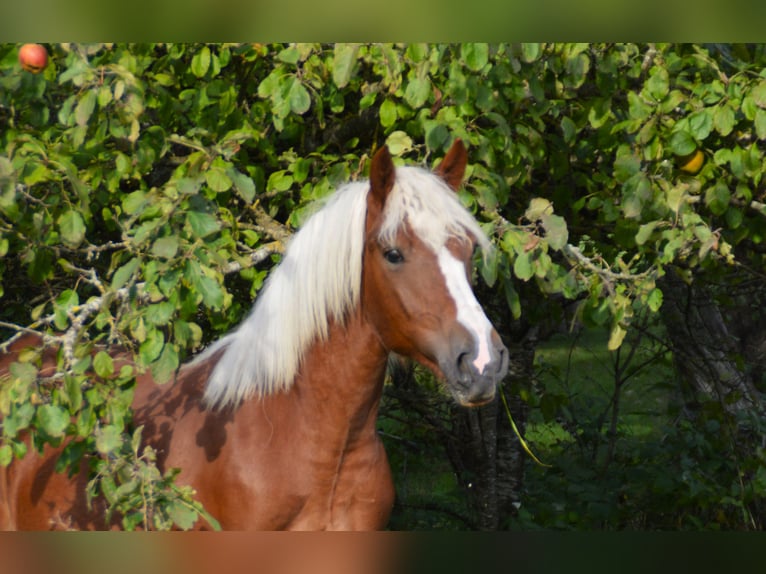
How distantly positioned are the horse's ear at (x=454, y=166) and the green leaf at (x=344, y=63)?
1.25 feet

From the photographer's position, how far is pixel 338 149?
4.02 m

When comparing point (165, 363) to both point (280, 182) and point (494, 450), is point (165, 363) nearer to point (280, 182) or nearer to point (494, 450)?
point (280, 182)

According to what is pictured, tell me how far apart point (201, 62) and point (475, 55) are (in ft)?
3.02

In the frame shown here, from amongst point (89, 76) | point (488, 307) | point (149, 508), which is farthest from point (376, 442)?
point (488, 307)

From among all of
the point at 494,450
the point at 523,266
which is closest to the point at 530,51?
the point at 523,266

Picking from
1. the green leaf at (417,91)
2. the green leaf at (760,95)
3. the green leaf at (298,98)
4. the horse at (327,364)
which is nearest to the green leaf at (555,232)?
the horse at (327,364)

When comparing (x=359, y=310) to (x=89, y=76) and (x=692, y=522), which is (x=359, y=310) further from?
(x=692, y=522)

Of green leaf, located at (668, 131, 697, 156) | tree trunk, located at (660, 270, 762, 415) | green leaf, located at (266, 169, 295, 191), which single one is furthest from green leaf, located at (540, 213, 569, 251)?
tree trunk, located at (660, 270, 762, 415)

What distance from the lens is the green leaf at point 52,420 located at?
8.00 ft

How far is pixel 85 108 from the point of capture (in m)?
2.70

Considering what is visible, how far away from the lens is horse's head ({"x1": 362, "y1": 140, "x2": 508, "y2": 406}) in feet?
8.93

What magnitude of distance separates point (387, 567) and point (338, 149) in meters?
2.23

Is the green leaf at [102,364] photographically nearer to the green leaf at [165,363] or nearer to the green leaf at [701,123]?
the green leaf at [165,363]

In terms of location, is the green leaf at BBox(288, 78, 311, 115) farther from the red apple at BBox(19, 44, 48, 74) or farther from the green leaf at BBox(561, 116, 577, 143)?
the green leaf at BBox(561, 116, 577, 143)
